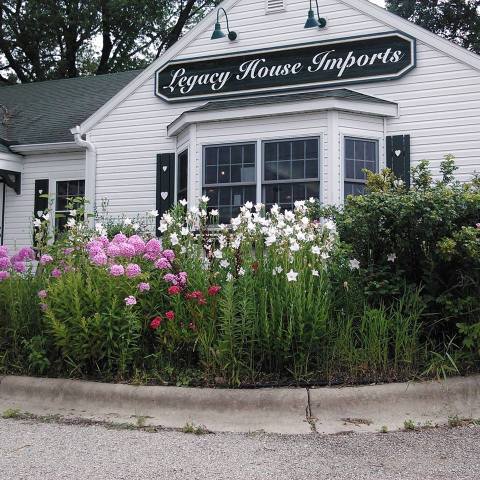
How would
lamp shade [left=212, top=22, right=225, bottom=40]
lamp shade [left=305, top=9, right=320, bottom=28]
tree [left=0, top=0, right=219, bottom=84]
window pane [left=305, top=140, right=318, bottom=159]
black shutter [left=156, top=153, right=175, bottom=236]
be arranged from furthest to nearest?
tree [left=0, top=0, right=219, bottom=84] → black shutter [left=156, top=153, right=175, bottom=236] → lamp shade [left=212, top=22, right=225, bottom=40] → lamp shade [left=305, top=9, right=320, bottom=28] → window pane [left=305, top=140, right=318, bottom=159]

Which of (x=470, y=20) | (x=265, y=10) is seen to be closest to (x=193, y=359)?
(x=265, y=10)

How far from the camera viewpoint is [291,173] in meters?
9.84

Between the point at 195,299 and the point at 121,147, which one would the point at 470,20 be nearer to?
the point at 121,147

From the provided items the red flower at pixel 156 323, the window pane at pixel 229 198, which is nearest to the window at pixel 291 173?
the window pane at pixel 229 198

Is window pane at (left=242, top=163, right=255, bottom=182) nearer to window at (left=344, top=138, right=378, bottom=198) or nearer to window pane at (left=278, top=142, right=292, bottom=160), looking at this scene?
window pane at (left=278, top=142, right=292, bottom=160)

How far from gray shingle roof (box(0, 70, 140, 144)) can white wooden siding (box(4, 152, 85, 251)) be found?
462 mm

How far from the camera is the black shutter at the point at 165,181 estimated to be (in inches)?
442

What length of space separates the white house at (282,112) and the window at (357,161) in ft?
0.07

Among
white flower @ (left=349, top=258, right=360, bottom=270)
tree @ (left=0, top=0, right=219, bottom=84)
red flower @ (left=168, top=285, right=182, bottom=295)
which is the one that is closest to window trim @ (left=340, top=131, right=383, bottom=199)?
white flower @ (left=349, top=258, right=360, bottom=270)

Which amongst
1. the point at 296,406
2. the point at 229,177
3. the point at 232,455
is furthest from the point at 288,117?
the point at 232,455

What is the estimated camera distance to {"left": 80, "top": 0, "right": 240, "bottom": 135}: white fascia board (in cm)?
1127

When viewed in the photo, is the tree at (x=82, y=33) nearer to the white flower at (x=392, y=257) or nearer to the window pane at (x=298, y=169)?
the window pane at (x=298, y=169)

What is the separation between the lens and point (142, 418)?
14.3 ft

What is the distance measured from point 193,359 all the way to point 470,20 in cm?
2929
